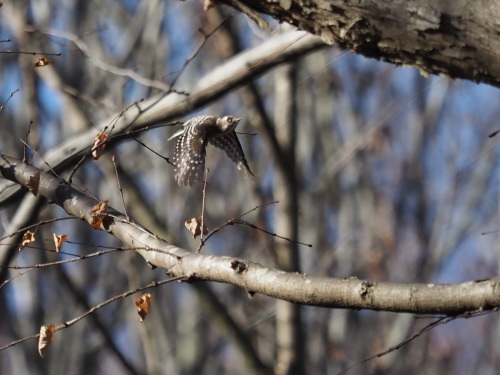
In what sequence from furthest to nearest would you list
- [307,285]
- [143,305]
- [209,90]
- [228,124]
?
[209,90], [228,124], [143,305], [307,285]

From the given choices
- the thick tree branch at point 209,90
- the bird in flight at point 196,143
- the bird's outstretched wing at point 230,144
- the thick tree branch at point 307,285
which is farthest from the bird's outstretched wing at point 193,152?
the thick tree branch at point 307,285

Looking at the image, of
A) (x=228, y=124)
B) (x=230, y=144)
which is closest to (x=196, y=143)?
(x=228, y=124)

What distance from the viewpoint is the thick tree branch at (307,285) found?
214 centimetres

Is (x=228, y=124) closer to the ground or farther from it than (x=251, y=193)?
closer to the ground

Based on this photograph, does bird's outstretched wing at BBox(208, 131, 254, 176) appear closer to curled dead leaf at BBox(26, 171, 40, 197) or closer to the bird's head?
the bird's head

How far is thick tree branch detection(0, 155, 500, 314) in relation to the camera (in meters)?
2.14

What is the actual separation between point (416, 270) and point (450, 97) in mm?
2317

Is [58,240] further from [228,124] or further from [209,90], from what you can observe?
[209,90]

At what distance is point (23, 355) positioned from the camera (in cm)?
754

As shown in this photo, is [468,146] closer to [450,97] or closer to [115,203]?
[450,97]

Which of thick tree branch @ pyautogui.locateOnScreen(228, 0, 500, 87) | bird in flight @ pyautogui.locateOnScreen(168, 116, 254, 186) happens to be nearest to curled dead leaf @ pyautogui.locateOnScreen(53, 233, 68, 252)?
bird in flight @ pyautogui.locateOnScreen(168, 116, 254, 186)

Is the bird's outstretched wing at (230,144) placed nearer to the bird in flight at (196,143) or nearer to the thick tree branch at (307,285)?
the bird in flight at (196,143)

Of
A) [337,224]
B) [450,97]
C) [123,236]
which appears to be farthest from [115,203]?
[123,236]

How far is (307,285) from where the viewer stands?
91.3 inches
